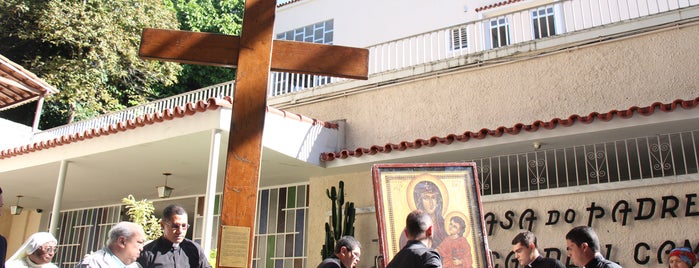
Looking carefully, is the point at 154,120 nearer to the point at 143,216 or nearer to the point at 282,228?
the point at 143,216

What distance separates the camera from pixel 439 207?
4.97 m

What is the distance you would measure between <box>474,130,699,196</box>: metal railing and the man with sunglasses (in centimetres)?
512

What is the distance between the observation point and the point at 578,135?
7.51 metres

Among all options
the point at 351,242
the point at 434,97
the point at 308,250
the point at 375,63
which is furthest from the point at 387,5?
the point at 351,242

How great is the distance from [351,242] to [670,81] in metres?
5.68

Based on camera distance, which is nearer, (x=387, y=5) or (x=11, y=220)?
(x=11, y=220)

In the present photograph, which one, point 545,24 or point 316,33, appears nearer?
point 545,24

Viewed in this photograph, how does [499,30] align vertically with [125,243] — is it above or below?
above

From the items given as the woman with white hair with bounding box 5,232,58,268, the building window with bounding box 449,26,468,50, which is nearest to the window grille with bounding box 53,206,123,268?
the building window with bounding box 449,26,468,50

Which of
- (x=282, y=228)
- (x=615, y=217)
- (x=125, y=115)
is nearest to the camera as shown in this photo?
(x=615, y=217)

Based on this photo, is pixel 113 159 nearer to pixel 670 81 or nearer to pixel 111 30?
pixel 670 81

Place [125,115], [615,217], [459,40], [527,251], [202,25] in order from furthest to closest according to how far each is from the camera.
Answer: [202,25] < [125,115] < [459,40] < [615,217] < [527,251]

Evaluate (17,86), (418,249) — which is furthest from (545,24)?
(17,86)

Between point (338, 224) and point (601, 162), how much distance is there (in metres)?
3.98
